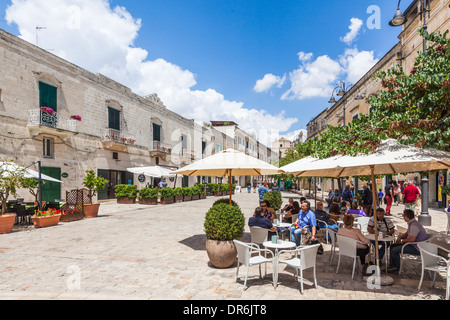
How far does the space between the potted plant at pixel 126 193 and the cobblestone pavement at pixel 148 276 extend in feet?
37.5

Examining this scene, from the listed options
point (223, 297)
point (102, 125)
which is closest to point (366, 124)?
point (223, 297)

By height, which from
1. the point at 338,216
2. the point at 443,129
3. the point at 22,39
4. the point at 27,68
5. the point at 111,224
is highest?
the point at 22,39

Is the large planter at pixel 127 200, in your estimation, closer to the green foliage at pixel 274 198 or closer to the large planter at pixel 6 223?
the large planter at pixel 6 223

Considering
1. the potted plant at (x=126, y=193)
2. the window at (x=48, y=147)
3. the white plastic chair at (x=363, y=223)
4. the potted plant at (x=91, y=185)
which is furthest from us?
the potted plant at (x=126, y=193)

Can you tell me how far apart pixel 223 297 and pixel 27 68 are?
16.5 meters

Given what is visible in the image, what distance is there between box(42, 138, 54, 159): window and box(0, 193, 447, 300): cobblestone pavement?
9.29 m

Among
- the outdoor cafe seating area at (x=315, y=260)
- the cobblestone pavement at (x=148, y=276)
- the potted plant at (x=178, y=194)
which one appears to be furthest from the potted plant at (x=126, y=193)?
the outdoor cafe seating area at (x=315, y=260)

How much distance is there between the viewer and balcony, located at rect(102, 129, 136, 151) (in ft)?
67.2

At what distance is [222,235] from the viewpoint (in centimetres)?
545

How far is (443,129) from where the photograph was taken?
14.8 ft

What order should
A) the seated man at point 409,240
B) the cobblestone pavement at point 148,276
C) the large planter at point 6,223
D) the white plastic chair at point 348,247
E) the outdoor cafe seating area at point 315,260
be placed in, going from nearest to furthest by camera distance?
the cobblestone pavement at point 148,276
the outdoor cafe seating area at point 315,260
the white plastic chair at point 348,247
the seated man at point 409,240
the large planter at point 6,223

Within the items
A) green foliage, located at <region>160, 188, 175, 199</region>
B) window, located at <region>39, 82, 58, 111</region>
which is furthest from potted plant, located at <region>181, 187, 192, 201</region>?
window, located at <region>39, 82, 58, 111</region>

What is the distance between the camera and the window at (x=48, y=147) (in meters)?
15.9

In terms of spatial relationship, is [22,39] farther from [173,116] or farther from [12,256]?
[173,116]
